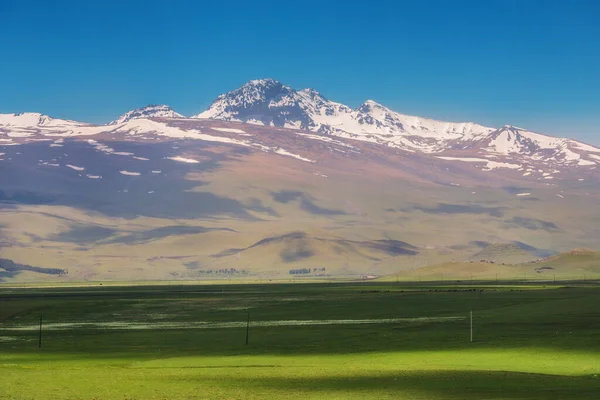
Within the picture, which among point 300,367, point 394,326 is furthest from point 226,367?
point 394,326

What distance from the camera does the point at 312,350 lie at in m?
91.4

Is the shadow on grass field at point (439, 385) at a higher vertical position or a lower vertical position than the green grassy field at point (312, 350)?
higher

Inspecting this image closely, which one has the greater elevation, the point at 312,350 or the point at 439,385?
the point at 439,385

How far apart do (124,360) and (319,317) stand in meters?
62.2

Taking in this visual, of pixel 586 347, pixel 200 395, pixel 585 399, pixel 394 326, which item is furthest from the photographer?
pixel 394 326

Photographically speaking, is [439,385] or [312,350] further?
[312,350]

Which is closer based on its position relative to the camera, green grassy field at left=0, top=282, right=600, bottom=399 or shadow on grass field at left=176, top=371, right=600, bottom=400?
shadow on grass field at left=176, top=371, right=600, bottom=400

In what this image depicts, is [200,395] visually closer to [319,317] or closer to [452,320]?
[452,320]

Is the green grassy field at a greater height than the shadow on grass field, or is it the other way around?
the shadow on grass field

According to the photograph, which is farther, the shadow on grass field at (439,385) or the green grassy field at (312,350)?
the green grassy field at (312,350)

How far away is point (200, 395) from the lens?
52.8 m

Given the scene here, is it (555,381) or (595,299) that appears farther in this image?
(595,299)

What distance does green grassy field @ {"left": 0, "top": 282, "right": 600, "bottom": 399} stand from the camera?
183 feet

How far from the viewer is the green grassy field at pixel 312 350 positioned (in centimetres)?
5588
